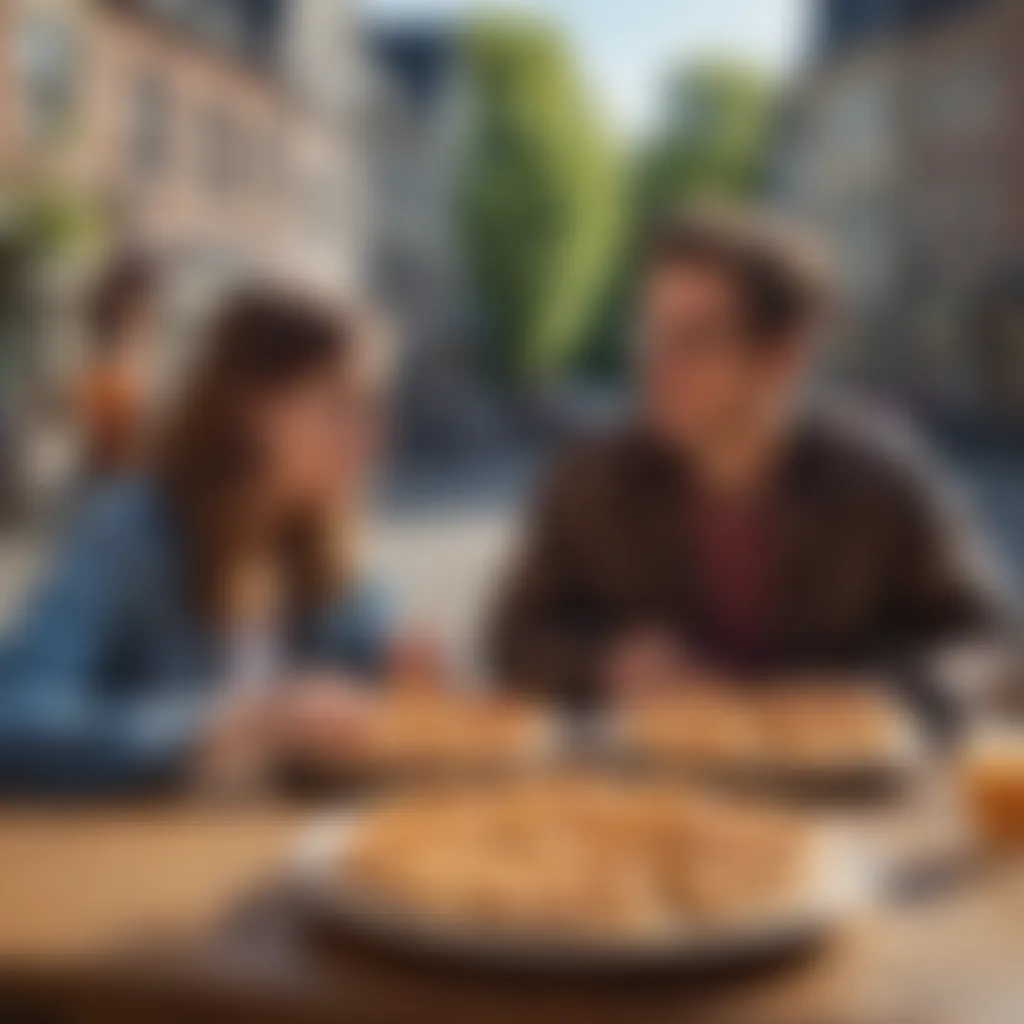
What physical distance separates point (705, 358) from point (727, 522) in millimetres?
156

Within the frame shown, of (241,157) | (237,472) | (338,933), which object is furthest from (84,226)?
(338,933)

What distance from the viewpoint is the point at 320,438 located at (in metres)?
1.88

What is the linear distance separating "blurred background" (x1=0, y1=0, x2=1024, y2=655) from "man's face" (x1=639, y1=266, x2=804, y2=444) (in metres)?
0.04

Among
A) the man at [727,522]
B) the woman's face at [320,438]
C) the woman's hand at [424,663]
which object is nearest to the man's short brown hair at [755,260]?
the man at [727,522]

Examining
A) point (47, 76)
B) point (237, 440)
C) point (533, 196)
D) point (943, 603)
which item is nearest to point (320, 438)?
point (237, 440)

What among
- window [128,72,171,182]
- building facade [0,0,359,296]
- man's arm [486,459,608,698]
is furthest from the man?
window [128,72,171,182]

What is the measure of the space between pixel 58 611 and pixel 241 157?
1.51ft

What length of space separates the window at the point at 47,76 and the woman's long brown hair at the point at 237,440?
0.78 feet

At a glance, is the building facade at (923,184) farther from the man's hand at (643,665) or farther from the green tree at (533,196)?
the man's hand at (643,665)

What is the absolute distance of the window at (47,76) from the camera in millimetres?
1856

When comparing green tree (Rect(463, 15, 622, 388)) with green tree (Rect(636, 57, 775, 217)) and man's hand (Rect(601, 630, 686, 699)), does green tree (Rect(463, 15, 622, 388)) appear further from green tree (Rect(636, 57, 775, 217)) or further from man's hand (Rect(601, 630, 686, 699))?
man's hand (Rect(601, 630, 686, 699))

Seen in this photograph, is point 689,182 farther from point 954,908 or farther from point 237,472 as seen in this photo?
point 954,908

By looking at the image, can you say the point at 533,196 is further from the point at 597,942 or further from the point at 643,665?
the point at 597,942

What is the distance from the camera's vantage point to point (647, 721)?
6.04ft
